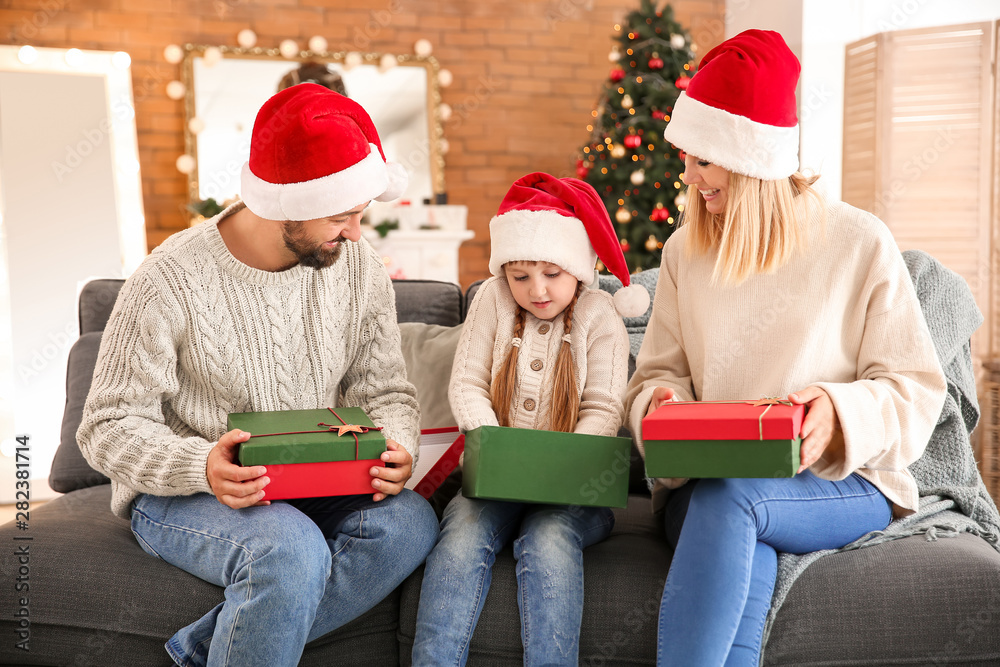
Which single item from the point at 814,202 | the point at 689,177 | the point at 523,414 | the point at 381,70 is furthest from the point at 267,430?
the point at 381,70

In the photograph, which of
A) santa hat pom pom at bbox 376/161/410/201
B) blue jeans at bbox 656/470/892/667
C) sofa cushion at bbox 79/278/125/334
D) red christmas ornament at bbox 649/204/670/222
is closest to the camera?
blue jeans at bbox 656/470/892/667

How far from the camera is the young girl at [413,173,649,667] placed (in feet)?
5.10

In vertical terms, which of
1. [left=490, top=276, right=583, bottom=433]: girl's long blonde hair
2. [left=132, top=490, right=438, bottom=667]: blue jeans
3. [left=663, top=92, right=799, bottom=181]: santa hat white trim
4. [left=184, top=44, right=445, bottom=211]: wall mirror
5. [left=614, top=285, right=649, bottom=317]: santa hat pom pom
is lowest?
[left=132, top=490, right=438, bottom=667]: blue jeans

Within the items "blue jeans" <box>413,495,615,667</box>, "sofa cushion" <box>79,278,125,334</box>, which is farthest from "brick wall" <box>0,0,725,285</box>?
"blue jeans" <box>413,495,615,667</box>

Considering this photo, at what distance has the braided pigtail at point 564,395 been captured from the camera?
170 centimetres

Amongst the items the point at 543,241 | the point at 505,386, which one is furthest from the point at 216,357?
the point at 543,241

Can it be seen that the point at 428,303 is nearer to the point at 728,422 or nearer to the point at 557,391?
the point at 557,391

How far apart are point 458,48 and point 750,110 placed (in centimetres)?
398

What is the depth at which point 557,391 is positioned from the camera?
1.72 metres

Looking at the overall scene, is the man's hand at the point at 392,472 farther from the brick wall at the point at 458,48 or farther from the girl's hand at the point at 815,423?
the brick wall at the point at 458,48

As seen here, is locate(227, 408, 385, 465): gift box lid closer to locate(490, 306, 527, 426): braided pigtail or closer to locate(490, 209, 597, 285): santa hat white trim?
locate(490, 306, 527, 426): braided pigtail

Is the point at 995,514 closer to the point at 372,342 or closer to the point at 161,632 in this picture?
the point at 372,342

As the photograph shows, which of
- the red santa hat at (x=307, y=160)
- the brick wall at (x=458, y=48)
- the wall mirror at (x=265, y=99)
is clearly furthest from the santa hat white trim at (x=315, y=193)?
the brick wall at (x=458, y=48)

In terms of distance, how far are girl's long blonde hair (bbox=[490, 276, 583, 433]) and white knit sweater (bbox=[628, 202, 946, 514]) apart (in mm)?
125
